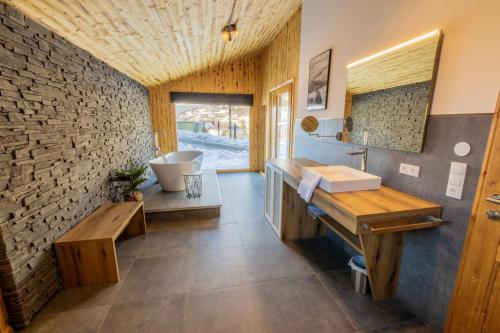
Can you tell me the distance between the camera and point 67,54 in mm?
2250

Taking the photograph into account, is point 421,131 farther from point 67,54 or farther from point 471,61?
point 67,54

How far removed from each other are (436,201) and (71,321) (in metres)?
2.82

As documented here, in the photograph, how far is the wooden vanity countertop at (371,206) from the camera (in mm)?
1368

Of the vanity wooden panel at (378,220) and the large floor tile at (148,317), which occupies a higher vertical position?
the vanity wooden panel at (378,220)

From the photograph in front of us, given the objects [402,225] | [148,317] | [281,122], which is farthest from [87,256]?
[281,122]

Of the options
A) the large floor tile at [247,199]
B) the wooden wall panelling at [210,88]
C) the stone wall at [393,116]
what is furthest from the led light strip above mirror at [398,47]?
the wooden wall panelling at [210,88]

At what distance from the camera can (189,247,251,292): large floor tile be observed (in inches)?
Result: 81.4

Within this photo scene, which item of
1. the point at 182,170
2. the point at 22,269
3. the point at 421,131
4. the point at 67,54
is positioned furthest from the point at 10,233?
the point at 421,131

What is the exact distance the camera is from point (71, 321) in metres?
1.69

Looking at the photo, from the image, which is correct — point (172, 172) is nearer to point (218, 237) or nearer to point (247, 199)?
point (247, 199)

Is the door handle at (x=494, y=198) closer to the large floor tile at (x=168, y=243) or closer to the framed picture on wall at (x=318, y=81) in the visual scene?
the framed picture on wall at (x=318, y=81)

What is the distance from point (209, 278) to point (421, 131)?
2171 millimetres

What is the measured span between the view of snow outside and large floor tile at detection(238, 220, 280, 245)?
3.53m

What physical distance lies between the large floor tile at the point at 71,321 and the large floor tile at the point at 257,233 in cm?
155
